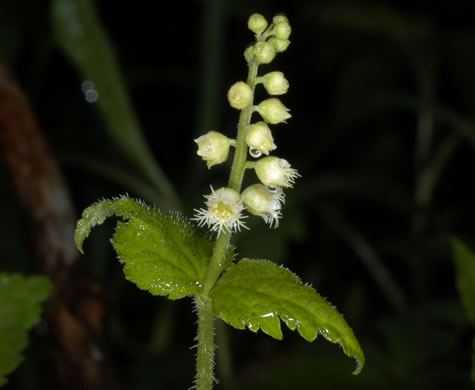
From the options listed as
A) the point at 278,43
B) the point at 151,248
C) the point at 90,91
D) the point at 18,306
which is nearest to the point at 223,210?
the point at 151,248

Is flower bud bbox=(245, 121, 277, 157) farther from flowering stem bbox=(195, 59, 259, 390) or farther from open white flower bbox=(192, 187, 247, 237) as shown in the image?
open white flower bbox=(192, 187, 247, 237)

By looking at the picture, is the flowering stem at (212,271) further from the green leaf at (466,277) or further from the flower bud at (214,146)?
the green leaf at (466,277)

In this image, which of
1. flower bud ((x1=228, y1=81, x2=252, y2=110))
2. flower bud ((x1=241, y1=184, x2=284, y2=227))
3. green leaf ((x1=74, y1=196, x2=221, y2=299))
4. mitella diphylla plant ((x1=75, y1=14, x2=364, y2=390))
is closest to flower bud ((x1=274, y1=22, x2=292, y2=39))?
mitella diphylla plant ((x1=75, y1=14, x2=364, y2=390))

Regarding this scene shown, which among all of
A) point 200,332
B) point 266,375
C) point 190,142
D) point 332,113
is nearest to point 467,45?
point 332,113

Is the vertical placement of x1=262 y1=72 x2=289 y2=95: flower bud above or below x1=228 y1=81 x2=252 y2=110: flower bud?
above

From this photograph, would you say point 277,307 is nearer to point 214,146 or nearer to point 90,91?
point 214,146
